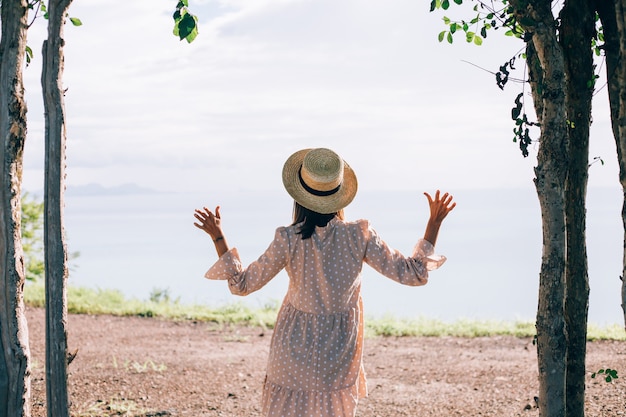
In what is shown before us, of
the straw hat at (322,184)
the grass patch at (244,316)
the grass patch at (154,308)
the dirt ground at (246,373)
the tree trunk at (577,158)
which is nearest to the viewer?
the straw hat at (322,184)

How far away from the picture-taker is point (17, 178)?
4.32 metres

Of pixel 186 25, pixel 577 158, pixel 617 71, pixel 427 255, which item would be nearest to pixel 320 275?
pixel 427 255

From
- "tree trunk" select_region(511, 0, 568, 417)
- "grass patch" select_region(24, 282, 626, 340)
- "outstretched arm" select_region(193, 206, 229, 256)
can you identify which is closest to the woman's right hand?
"outstretched arm" select_region(193, 206, 229, 256)

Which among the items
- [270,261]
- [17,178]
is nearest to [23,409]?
[17,178]

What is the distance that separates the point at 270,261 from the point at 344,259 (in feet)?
1.28

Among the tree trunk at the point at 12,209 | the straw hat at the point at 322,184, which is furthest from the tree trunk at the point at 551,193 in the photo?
the tree trunk at the point at 12,209

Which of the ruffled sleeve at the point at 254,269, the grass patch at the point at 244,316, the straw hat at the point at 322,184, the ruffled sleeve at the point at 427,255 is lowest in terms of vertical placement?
the grass patch at the point at 244,316

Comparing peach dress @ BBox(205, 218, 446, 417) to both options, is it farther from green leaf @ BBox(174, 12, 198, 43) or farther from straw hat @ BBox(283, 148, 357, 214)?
green leaf @ BBox(174, 12, 198, 43)

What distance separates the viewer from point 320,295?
4133mm

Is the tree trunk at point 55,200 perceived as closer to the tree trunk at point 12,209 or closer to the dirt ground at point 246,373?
the tree trunk at point 12,209

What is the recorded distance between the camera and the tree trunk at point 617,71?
13.8 feet

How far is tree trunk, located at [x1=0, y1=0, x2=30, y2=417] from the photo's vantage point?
4.25 meters

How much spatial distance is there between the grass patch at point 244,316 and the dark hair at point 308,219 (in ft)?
17.3

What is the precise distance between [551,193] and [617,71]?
806 mm
